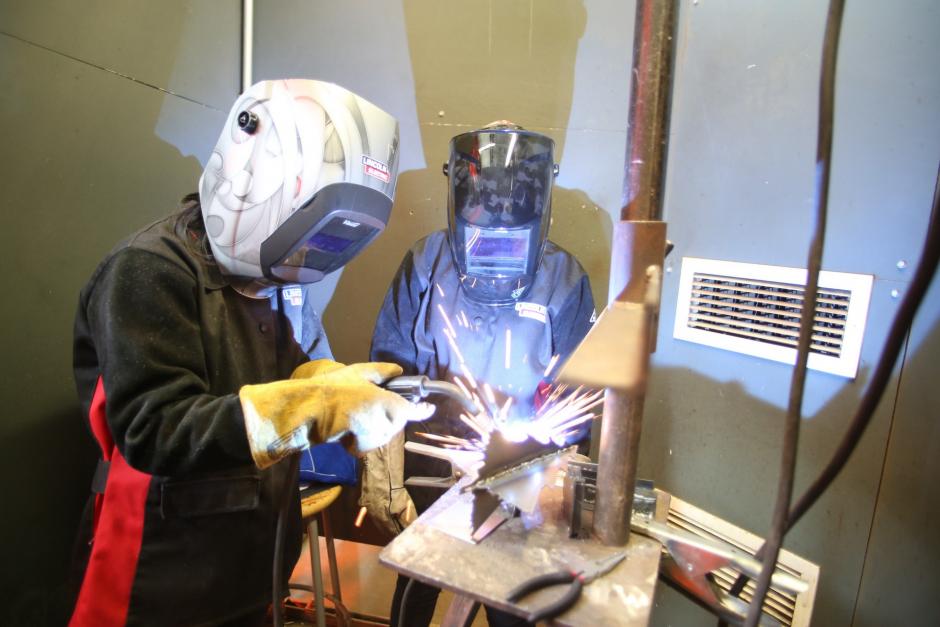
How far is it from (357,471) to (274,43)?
206cm

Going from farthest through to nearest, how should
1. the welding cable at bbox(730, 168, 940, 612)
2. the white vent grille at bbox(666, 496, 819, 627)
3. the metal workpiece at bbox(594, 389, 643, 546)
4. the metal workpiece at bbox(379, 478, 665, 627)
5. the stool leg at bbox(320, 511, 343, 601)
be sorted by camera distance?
the stool leg at bbox(320, 511, 343, 601), the white vent grille at bbox(666, 496, 819, 627), the metal workpiece at bbox(594, 389, 643, 546), the metal workpiece at bbox(379, 478, 665, 627), the welding cable at bbox(730, 168, 940, 612)

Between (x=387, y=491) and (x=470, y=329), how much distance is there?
688 mm

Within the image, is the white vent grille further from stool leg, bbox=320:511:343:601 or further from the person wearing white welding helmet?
stool leg, bbox=320:511:343:601

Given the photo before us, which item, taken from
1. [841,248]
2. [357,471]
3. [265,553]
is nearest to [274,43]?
[357,471]

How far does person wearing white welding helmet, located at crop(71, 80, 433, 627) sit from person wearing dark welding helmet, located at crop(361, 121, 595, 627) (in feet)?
1.33

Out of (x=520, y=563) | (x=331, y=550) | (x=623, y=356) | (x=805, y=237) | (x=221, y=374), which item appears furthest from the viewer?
(x=331, y=550)

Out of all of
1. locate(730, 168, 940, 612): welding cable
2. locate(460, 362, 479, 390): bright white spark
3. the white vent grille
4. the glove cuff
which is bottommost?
the white vent grille

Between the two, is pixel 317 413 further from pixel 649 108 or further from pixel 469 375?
pixel 649 108

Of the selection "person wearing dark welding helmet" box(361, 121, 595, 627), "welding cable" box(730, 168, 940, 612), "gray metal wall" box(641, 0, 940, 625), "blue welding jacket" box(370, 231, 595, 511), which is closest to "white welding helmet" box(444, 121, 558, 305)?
"person wearing dark welding helmet" box(361, 121, 595, 627)

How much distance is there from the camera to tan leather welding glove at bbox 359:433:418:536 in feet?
5.59

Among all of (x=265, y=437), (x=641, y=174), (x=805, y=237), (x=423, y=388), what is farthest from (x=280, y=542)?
(x=805, y=237)

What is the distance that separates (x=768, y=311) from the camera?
151cm

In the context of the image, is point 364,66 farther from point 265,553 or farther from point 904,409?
point 904,409

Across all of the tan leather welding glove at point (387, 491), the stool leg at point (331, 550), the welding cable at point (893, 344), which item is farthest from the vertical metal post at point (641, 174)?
the stool leg at point (331, 550)
